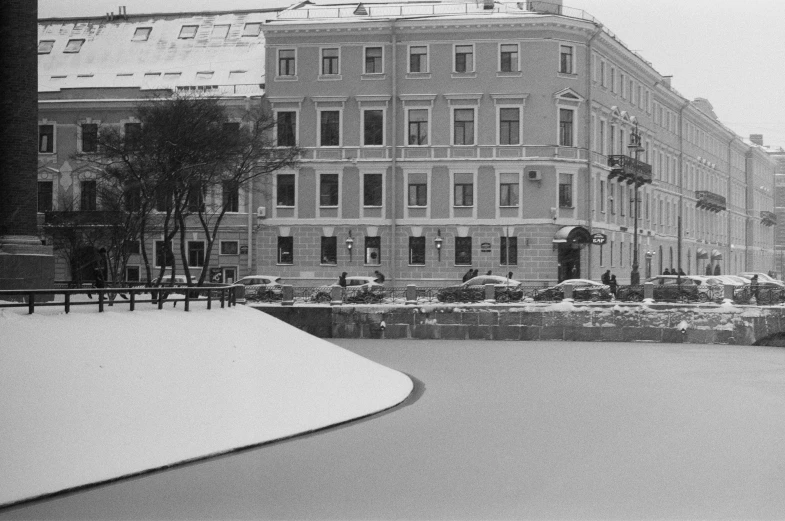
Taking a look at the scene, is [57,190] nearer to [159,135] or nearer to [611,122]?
[159,135]

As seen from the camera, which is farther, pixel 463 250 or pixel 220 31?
Answer: pixel 220 31

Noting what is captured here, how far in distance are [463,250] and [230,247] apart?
11.9 m

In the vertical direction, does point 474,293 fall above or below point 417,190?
below

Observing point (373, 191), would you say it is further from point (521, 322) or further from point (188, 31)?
point (521, 322)

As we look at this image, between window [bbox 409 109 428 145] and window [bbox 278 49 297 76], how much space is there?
6324 millimetres

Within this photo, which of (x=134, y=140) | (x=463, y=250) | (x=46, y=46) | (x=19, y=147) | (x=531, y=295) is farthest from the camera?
(x=46, y=46)

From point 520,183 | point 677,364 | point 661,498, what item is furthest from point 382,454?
point 520,183

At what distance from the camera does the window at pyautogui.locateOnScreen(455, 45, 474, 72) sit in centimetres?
5644

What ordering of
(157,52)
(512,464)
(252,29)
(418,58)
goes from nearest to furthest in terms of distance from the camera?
(512,464), (418,58), (157,52), (252,29)

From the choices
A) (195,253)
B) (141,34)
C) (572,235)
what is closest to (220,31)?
(141,34)

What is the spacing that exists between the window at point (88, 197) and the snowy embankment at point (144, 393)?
97.3 ft

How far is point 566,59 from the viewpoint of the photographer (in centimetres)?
5681

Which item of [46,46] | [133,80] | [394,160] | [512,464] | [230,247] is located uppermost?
[46,46]

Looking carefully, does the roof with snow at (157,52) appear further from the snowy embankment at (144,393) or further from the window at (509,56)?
the snowy embankment at (144,393)
